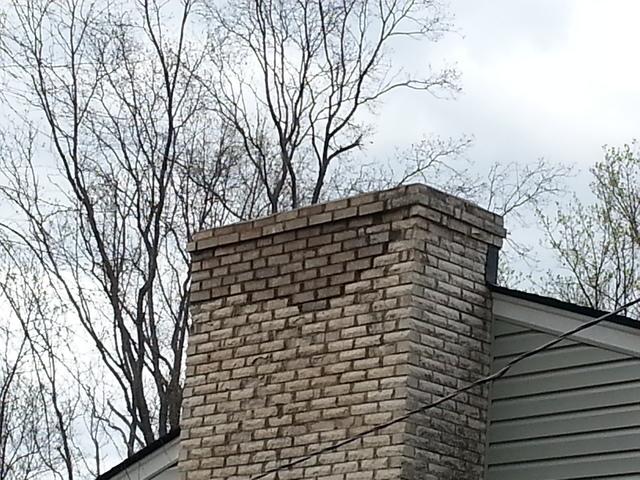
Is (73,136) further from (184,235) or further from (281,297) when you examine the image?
(281,297)

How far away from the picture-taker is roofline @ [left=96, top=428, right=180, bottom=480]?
10.7 metres

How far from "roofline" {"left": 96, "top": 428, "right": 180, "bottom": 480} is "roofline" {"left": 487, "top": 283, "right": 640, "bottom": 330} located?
285cm

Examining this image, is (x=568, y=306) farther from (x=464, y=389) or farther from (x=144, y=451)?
(x=144, y=451)

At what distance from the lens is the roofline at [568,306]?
8.23m

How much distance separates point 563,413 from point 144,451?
373 cm

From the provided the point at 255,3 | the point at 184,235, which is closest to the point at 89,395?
the point at 184,235

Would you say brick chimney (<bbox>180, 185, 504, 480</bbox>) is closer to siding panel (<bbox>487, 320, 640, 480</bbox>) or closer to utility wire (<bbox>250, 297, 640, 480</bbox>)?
utility wire (<bbox>250, 297, 640, 480</bbox>)

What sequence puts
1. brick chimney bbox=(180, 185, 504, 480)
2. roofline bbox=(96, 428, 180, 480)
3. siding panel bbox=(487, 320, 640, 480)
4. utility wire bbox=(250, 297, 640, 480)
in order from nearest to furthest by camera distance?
siding panel bbox=(487, 320, 640, 480)
utility wire bbox=(250, 297, 640, 480)
brick chimney bbox=(180, 185, 504, 480)
roofline bbox=(96, 428, 180, 480)

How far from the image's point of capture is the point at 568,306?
8.54 metres

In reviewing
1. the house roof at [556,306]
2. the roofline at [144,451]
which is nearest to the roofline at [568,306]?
the house roof at [556,306]

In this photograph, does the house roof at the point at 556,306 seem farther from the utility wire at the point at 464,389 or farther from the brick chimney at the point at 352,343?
the brick chimney at the point at 352,343

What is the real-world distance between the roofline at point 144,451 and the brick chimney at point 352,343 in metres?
0.68

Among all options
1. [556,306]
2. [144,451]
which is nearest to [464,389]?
[556,306]

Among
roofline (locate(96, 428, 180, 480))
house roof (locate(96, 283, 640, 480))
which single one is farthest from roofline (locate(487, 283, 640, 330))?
roofline (locate(96, 428, 180, 480))
